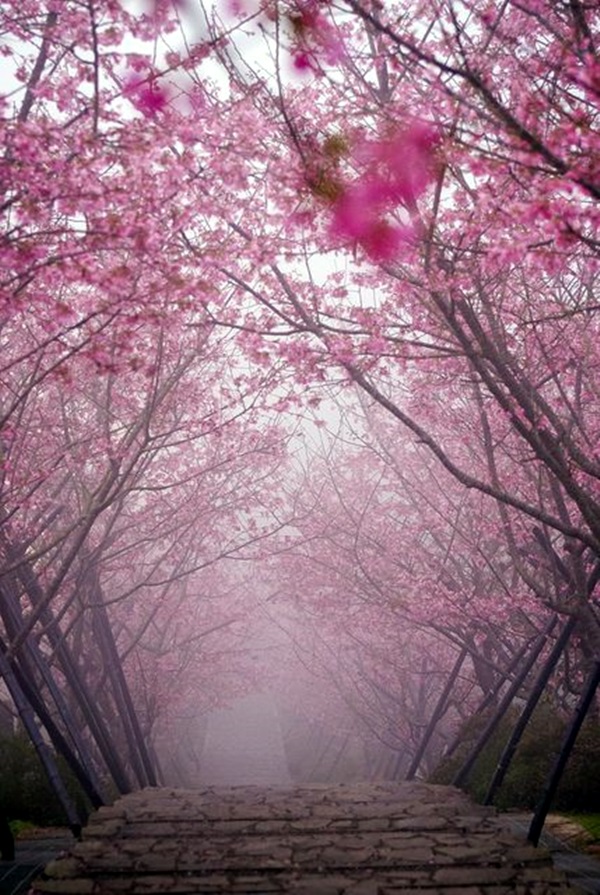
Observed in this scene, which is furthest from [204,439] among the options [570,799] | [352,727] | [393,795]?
[352,727]

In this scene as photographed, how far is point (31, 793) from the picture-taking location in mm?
10867

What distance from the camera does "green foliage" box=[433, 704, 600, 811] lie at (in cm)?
1026

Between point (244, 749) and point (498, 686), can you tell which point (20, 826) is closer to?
point (498, 686)

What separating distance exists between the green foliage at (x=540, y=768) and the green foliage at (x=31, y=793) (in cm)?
606

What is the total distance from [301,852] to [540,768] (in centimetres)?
551

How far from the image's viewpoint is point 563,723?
11.4 meters

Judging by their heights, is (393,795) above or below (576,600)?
below

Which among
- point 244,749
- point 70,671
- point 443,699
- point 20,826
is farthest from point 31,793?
point 244,749

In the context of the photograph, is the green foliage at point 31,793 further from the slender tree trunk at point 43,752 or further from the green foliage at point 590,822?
the green foliage at point 590,822

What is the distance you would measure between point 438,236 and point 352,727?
2099 cm

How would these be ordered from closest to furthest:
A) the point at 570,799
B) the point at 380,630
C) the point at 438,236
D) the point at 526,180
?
the point at 526,180, the point at 438,236, the point at 570,799, the point at 380,630

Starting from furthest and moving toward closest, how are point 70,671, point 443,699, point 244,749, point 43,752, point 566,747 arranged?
point 244,749, point 443,699, point 70,671, point 43,752, point 566,747

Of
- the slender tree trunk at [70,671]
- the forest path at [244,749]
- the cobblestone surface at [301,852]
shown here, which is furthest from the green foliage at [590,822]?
the forest path at [244,749]

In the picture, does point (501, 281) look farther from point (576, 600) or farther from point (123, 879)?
point (123, 879)
